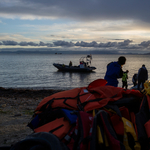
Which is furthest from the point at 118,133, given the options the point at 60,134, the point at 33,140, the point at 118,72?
the point at 118,72

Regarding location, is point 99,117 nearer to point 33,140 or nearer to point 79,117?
point 79,117

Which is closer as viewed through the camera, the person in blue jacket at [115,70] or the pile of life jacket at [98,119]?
the pile of life jacket at [98,119]

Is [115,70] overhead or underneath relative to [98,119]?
overhead

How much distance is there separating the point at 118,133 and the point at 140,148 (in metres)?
0.34

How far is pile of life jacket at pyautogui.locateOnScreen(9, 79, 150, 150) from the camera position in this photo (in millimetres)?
2105

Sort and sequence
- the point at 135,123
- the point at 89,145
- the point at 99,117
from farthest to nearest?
1. the point at 135,123
2. the point at 99,117
3. the point at 89,145

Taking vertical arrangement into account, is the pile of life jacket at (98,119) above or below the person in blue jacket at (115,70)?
below

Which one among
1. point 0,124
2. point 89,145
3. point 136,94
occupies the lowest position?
point 0,124

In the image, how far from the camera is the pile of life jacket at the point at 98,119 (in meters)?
2.11

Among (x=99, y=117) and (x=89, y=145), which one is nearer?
A: (x=89, y=145)

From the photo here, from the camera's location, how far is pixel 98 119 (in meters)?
2.23

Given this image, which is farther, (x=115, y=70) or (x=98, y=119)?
(x=115, y=70)

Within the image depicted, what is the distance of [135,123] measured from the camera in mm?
2477

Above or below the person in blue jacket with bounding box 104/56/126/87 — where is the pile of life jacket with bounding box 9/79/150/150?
below
